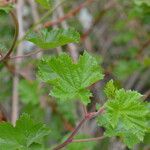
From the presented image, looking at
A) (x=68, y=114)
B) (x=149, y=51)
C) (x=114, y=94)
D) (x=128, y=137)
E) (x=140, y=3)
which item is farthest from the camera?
(x=149, y=51)

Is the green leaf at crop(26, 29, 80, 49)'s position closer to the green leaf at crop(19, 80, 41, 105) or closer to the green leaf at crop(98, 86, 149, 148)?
the green leaf at crop(98, 86, 149, 148)

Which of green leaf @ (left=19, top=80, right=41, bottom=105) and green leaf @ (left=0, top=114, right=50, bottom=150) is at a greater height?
green leaf @ (left=0, top=114, right=50, bottom=150)

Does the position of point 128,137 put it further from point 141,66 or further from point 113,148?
point 141,66

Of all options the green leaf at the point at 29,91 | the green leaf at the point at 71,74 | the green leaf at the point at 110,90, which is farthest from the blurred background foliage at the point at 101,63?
the green leaf at the point at 110,90

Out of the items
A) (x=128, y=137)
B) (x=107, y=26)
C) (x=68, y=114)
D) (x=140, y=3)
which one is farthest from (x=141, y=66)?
(x=128, y=137)

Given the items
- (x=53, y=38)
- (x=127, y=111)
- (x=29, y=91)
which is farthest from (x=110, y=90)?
(x=29, y=91)

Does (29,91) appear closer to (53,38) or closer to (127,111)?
(53,38)

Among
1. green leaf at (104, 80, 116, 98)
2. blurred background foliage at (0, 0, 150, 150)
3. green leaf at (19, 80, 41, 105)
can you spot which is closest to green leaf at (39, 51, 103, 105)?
green leaf at (104, 80, 116, 98)
